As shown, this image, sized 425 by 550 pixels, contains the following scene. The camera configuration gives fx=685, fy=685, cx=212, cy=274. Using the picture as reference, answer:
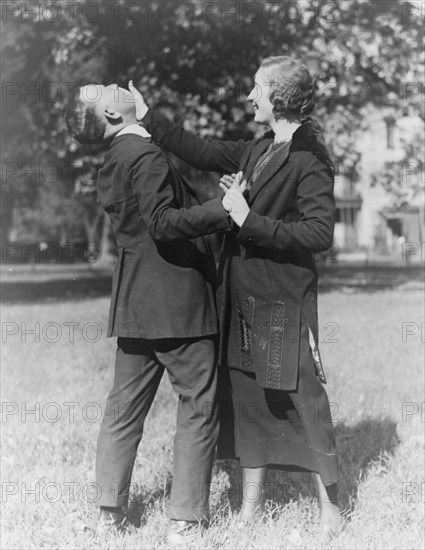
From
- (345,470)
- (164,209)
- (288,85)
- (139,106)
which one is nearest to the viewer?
(164,209)

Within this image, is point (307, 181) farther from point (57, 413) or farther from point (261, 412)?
point (57, 413)

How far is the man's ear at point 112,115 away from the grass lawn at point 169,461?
1844 mm

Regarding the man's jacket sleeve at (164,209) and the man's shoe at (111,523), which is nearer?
the man's jacket sleeve at (164,209)

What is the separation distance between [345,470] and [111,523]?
1473 mm

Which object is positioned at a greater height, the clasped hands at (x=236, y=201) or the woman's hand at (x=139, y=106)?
the woman's hand at (x=139, y=106)

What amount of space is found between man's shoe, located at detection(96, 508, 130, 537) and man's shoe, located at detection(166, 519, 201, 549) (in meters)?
0.23

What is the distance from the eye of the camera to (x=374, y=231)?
41781 mm

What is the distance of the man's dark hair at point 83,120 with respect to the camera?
9.82ft

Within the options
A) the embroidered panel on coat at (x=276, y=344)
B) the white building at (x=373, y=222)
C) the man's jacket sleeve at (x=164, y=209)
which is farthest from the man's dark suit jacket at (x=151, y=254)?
the white building at (x=373, y=222)

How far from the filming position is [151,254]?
3023 mm

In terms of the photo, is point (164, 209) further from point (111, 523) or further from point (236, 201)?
point (111, 523)

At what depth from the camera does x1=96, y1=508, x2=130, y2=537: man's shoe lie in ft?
10.0

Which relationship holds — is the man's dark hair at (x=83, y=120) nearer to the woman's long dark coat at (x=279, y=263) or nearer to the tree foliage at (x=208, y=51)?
the woman's long dark coat at (x=279, y=263)

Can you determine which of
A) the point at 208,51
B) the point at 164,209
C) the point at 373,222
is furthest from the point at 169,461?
the point at 373,222
